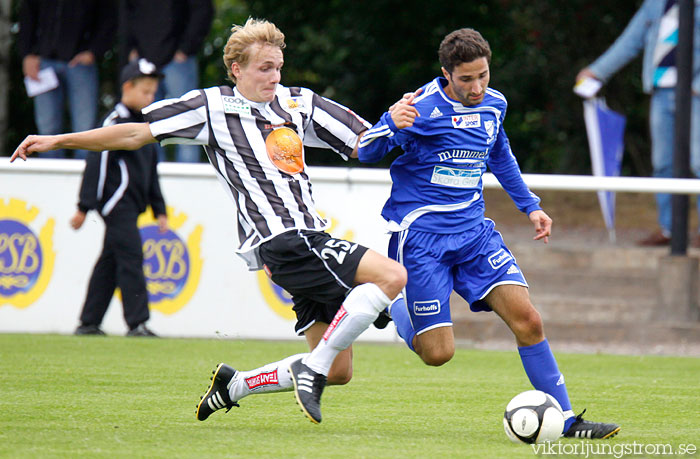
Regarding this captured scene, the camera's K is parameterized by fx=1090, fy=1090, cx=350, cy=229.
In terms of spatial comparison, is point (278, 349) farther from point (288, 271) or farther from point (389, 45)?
point (389, 45)

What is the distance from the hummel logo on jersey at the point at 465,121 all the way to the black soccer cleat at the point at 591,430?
5.28ft

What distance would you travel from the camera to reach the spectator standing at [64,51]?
37.6 ft

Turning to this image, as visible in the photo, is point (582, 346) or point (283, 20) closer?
point (582, 346)

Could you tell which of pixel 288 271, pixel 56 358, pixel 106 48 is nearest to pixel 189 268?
pixel 56 358

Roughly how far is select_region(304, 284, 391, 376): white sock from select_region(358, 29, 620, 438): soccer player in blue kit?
2.51 ft

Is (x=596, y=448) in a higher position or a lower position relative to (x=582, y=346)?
higher

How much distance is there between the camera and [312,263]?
5.18m

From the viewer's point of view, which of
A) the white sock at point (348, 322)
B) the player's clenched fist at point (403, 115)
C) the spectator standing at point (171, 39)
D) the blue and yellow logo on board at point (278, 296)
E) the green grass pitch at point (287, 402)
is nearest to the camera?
the green grass pitch at point (287, 402)

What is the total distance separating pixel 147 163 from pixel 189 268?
105 centimetres

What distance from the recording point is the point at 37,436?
487 centimetres

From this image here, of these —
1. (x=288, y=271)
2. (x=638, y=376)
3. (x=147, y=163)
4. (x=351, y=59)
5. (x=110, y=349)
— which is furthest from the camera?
(x=351, y=59)

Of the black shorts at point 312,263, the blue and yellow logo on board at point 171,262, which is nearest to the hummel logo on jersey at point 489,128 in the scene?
the black shorts at point 312,263

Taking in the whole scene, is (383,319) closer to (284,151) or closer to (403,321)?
Answer: (403,321)

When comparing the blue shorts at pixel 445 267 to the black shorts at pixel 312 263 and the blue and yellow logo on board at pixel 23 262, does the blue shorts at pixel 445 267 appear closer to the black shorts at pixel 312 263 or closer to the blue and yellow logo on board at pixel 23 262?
the black shorts at pixel 312 263
